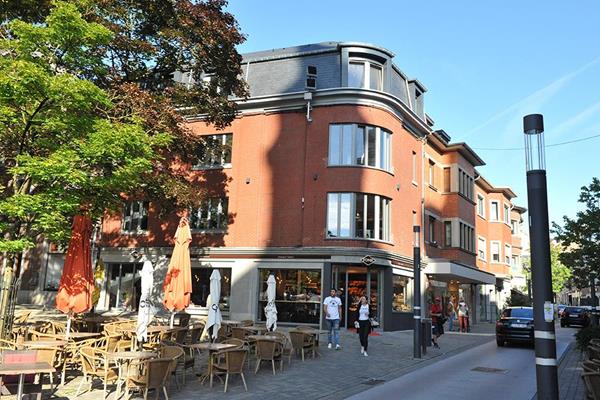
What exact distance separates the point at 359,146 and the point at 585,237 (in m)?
11.9

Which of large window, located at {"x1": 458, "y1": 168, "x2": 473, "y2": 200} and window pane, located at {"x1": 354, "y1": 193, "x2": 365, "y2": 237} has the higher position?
large window, located at {"x1": 458, "y1": 168, "x2": 473, "y2": 200}

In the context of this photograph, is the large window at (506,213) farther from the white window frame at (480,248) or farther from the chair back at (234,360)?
the chair back at (234,360)

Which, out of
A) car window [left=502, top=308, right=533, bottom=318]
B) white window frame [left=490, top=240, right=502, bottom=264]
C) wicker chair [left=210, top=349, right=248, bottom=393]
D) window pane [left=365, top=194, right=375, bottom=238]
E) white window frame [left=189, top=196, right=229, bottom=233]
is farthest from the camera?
white window frame [left=490, top=240, right=502, bottom=264]

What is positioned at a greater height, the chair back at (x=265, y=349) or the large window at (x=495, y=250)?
the large window at (x=495, y=250)

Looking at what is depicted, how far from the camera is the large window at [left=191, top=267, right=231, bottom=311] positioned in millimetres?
24344

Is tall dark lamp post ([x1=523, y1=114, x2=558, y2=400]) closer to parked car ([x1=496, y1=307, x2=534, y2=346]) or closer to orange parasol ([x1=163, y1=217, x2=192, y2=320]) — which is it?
orange parasol ([x1=163, y1=217, x2=192, y2=320])

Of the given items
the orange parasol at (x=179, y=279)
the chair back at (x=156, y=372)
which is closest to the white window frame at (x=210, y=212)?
the orange parasol at (x=179, y=279)

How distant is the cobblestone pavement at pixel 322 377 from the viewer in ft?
30.8

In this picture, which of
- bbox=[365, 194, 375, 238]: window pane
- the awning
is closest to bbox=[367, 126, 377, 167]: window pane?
bbox=[365, 194, 375, 238]: window pane

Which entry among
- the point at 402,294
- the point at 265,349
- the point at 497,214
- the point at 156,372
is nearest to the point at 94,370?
the point at 156,372

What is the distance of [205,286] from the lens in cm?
2506

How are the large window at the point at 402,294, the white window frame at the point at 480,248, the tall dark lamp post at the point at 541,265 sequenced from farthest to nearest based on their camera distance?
the white window frame at the point at 480,248
the large window at the point at 402,294
the tall dark lamp post at the point at 541,265

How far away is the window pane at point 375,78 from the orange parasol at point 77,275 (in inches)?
615

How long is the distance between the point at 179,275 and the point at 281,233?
9415 mm
